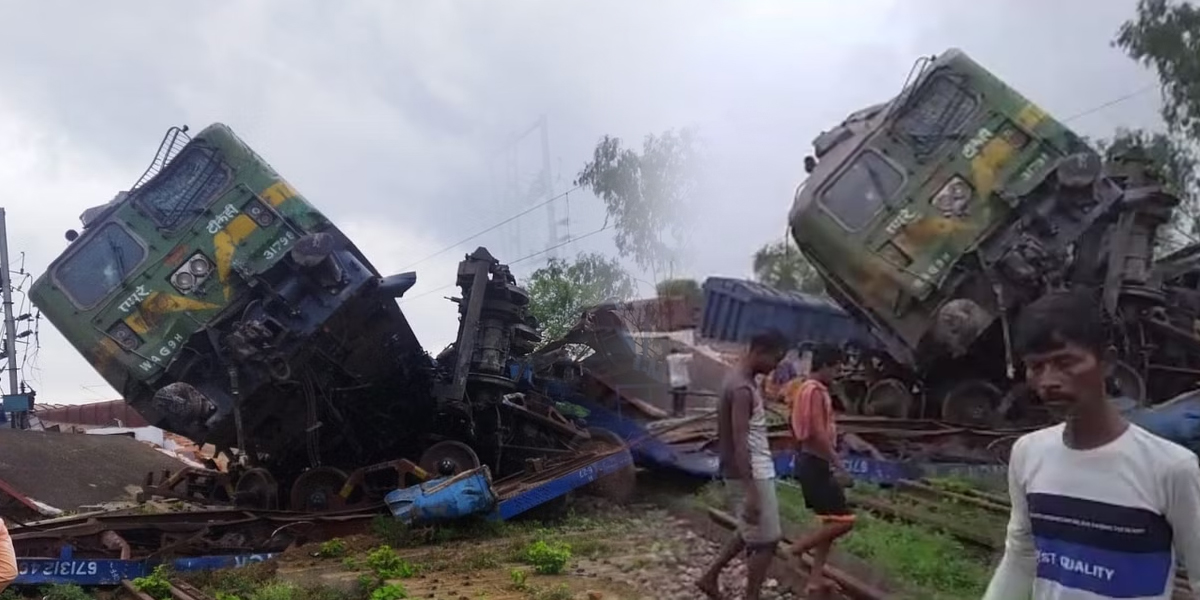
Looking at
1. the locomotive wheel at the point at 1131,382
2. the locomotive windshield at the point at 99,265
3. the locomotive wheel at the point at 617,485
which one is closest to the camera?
the locomotive wheel at the point at 1131,382

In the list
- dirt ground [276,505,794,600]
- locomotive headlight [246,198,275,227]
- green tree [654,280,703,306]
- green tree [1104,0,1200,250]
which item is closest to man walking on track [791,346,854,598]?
dirt ground [276,505,794,600]

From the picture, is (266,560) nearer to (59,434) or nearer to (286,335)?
(286,335)

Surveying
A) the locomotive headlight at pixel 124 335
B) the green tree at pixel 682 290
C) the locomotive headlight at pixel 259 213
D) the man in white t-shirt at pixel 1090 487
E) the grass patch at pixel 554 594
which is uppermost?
the locomotive headlight at pixel 259 213

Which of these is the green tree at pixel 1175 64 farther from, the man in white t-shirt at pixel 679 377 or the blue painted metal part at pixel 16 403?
the blue painted metal part at pixel 16 403

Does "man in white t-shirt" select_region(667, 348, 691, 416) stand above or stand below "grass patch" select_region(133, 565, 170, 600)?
above

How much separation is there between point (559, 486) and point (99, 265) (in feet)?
13.7

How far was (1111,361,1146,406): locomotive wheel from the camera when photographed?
7.31 meters

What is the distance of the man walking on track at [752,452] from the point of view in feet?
14.2

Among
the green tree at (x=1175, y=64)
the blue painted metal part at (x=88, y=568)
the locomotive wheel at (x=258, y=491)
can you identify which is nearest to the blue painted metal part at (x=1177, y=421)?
the blue painted metal part at (x=88, y=568)

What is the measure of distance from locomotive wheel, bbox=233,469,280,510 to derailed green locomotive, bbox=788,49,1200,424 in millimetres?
5010

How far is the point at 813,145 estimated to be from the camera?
8.20 metres

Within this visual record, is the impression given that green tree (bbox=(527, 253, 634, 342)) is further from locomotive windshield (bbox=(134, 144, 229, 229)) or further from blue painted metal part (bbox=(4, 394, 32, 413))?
blue painted metal part (bbox=(4, 394, 32, 413))

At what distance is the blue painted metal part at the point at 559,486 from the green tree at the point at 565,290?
175cm

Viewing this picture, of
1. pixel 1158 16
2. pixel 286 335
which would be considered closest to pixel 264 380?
pixel 286 335
